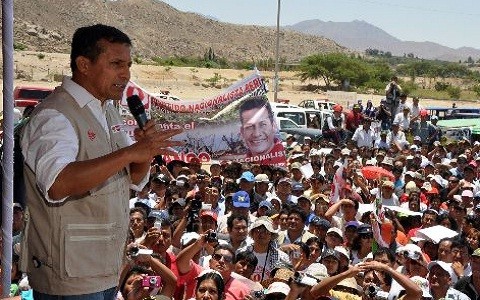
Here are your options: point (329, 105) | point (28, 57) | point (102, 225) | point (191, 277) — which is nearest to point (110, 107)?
point (102, 225)

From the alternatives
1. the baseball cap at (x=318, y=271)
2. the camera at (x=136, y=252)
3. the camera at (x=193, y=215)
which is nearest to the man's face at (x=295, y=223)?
the camera at (x=193, y=215)

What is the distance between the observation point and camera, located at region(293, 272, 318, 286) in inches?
192

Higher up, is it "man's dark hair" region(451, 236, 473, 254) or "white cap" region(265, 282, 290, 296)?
"white cap" region(265, 282, 290, 296)

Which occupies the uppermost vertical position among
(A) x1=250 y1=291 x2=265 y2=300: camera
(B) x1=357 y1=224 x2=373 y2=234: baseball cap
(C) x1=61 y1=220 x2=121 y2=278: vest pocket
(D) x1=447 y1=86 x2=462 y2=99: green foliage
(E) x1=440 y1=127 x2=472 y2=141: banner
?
(C) x1=61 y1=220 x2=121 y2=278: vest pocket

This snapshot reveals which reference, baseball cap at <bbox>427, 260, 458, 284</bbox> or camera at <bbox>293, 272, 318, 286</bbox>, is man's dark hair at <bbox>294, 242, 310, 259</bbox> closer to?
baseball cap at <bbox>427, 260, 458, 284</bbox>

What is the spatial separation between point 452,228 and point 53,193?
6453mm

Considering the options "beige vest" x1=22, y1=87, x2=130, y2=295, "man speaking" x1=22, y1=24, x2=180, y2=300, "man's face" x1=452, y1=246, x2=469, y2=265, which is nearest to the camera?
"man speaking" x1=22, y1=24, x2=180, y2=300

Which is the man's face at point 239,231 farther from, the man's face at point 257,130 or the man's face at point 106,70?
the man's face at point 106,70

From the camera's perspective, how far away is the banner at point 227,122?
398 inches

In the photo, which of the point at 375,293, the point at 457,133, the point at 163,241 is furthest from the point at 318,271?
the point at 457,133

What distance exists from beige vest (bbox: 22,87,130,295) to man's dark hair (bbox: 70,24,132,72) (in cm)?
14

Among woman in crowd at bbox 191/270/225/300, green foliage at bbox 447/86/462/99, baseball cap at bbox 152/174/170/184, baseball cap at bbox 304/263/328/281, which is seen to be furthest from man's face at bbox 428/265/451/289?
green foliage at bbox 447/86/462/99

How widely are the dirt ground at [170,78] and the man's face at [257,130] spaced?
29029mm

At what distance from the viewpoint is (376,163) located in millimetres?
12758
